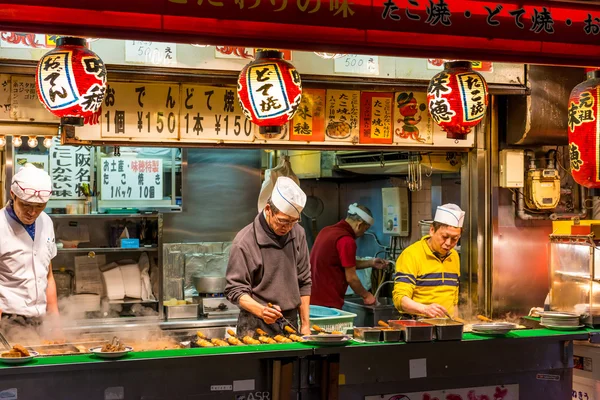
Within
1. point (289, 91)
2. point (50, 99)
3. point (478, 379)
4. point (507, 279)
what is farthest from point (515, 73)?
point (50, 99)

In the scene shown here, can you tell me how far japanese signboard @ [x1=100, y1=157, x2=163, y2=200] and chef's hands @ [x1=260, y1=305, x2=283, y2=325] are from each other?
3929 millimetres

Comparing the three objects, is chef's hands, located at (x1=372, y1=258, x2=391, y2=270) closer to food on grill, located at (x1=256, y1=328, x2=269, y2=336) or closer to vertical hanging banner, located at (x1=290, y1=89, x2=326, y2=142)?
vertical hanging banner, located at (x1=290, y1=89, x2=326, y2=142)

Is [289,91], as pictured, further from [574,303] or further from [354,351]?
[574,303]

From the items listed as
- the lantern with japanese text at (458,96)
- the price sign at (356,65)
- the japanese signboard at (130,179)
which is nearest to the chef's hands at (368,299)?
the japanese signboard at (130,179)

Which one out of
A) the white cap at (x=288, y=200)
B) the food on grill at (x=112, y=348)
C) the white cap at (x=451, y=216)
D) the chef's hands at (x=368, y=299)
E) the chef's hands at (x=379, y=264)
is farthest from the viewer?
the chef's hands at (x=379, y=264)

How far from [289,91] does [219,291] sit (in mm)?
3766

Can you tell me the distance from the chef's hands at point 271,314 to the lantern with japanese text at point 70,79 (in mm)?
2043

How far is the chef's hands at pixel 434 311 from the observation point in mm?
6344

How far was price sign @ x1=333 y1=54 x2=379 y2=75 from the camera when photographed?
7.34 metres

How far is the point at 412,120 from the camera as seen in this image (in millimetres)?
7727

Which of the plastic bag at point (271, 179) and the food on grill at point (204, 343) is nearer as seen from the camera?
the food on grill at point (204, 343)

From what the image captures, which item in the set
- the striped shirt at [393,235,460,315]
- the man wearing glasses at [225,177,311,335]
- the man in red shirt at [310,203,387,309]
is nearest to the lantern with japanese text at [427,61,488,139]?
the striped shirt at [393,235,460,315]

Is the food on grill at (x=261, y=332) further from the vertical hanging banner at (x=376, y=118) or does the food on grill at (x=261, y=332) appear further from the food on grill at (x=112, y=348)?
the vertical hanging banner at (x=376, y=118)

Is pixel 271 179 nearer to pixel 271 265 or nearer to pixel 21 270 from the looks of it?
pixel 271 265
